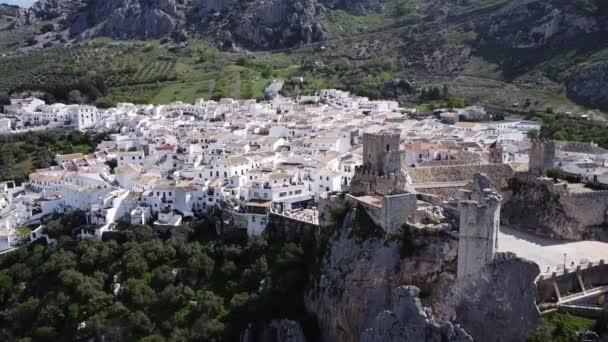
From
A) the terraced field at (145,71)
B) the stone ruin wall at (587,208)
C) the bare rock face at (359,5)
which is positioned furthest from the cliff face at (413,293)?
the bare rock face at (359,5)

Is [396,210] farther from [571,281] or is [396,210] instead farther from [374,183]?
[571,281]

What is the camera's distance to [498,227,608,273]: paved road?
26.9 metres

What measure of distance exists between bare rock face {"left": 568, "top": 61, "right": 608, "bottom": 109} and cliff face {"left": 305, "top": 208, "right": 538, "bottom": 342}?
2000 inches

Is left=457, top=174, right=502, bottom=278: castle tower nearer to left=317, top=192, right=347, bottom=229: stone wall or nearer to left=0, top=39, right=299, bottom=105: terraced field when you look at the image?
left=317, top=192, right=347, bottom=229: stone wall

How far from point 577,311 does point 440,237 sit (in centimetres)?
608

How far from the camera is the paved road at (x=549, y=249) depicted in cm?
2686

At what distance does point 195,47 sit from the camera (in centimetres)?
11894

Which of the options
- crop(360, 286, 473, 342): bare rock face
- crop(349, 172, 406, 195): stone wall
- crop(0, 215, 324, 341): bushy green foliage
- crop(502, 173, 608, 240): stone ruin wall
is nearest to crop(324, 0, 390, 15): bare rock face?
crop(0, 215, 324, 341): bushy green foliage

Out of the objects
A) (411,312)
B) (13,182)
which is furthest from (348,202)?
(13,182)

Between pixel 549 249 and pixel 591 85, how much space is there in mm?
51246

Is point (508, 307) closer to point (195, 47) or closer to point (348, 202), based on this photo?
point (348, 202)

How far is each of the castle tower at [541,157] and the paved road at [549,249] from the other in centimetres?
426

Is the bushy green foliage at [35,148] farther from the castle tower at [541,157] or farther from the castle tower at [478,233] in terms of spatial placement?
the castle tower at [478,233]

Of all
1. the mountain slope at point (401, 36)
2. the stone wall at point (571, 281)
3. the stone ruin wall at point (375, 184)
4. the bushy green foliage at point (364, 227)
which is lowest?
the stone wall at point (571, 281)
